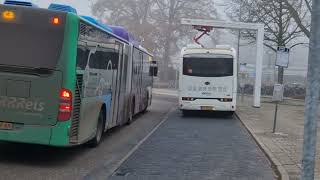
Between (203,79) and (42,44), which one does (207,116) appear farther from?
(42,44)

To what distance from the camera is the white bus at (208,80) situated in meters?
23.5

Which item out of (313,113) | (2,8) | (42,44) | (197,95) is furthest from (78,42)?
(197,95)

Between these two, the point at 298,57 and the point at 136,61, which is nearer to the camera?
the point at 136,61

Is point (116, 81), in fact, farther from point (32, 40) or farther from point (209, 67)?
point (209, 67)

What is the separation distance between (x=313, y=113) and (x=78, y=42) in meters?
5.45

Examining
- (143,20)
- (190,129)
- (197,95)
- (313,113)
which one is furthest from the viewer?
(143,20)

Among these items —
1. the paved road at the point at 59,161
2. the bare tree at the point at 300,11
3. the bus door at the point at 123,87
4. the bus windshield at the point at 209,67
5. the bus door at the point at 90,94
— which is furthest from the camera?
the bare tree at the point at 300,11

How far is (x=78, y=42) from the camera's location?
10180 millimetres

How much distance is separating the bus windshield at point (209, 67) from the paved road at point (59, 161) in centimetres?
999

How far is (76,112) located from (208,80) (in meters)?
13.7

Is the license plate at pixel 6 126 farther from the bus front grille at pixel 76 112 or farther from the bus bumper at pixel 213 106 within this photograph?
the bus bumper at pixel 213 106

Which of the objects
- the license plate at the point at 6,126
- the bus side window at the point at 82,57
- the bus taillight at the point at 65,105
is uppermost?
the bus side window at the point at 82,57

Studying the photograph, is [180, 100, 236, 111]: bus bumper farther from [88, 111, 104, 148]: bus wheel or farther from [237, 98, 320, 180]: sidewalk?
[88, 111, 104, 148]: bus wheel

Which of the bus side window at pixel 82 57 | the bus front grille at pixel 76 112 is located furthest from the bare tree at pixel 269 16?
the bus front grille at pixel 76 112
